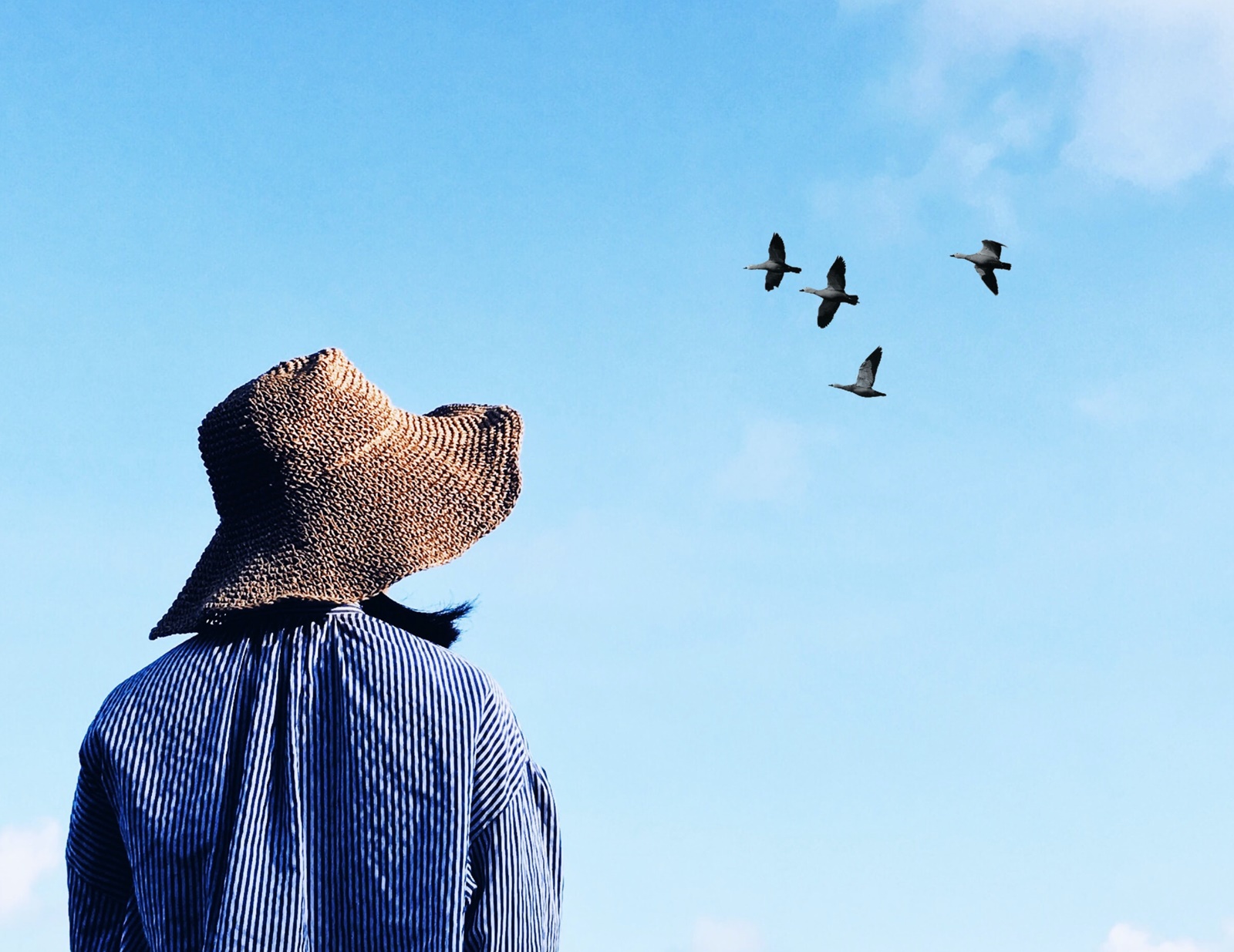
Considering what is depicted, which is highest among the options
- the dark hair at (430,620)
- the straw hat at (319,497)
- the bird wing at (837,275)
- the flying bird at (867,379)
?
the bird wing at (837,275)

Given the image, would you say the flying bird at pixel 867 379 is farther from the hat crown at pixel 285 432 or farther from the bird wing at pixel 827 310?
the hat crown at pixel 285 432

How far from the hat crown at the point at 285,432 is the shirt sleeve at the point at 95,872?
2.83ft

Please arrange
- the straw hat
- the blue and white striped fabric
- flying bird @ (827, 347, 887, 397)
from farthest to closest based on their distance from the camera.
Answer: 1. flying bird @ (827, 347, 887, 397)
2. the straw hat
3. the blue and white striped fabric

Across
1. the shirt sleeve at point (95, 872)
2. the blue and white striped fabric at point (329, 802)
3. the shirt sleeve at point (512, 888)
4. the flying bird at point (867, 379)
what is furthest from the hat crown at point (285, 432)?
the flying bird at point (867, 379)

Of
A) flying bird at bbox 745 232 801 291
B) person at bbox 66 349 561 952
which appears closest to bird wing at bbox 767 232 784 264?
flying bird at bbox 745 232 801 291

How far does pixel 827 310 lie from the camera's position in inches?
547

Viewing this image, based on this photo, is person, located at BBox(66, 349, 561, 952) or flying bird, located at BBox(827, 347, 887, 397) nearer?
person, located at BBox(66, 349, 561, 952)

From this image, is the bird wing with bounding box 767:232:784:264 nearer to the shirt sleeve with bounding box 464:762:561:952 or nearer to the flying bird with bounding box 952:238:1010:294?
the flying bird with bounding box 952:238:1010:294

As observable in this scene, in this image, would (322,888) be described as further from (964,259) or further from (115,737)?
(964,259)

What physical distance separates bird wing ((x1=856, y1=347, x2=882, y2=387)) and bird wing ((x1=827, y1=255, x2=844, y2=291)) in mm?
741

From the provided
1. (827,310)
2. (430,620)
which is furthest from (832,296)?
(430,620)

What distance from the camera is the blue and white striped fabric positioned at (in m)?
3.81

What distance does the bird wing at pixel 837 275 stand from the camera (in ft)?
45.7

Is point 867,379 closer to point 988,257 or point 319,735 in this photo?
point 988,257
